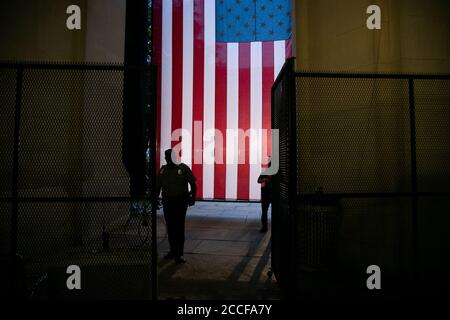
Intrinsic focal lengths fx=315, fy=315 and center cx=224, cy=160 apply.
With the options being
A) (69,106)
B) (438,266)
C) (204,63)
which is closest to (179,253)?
(69,106)

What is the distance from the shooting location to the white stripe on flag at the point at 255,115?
977 cm

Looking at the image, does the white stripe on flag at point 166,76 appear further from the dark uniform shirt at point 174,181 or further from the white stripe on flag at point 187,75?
the dark uniform shirt at point 174,181

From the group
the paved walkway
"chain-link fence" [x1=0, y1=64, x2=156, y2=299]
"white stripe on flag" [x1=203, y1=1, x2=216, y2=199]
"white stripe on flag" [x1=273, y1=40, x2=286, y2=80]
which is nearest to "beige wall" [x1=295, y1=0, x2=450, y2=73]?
"chain-link fence" [x1=0, y1=64, x2=156, y2=299]

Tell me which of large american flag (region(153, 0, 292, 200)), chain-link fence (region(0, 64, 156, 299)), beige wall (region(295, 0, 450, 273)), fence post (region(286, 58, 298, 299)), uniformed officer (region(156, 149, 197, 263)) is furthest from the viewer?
large american flag (region(153, 0, 292, 200))

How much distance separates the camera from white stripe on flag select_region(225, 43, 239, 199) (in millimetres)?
9906

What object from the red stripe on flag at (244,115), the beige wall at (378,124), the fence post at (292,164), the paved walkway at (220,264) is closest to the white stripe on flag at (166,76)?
the red stripe on flag at (244,115)

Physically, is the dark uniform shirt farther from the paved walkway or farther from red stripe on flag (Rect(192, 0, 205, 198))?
red stripe on flag (Rect(192, 0, 205, 198))

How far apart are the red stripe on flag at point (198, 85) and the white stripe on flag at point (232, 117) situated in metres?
0.86

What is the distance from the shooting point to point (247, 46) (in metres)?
9.70

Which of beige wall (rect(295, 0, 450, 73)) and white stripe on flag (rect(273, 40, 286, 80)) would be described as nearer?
beige wall (rect(295, 0, 450, 73))

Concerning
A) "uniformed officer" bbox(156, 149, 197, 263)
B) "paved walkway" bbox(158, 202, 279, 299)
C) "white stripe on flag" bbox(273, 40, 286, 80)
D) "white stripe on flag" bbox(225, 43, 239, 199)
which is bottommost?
"paved walkway" bbox(158, 202, 279, 299)

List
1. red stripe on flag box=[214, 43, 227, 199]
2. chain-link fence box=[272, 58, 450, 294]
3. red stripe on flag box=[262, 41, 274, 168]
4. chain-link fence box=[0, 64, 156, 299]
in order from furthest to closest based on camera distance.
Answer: red stripe on flag box=[214, 43, 227, 199], red stripe on flag box=[262, 41, 274, 168], chain-link fence box=[0, 64, 156, 299], chain-link fence box=[272, 58, 450, 294]

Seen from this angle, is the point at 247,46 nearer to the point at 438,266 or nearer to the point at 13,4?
the point at 13,4

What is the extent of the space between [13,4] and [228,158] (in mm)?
6624
